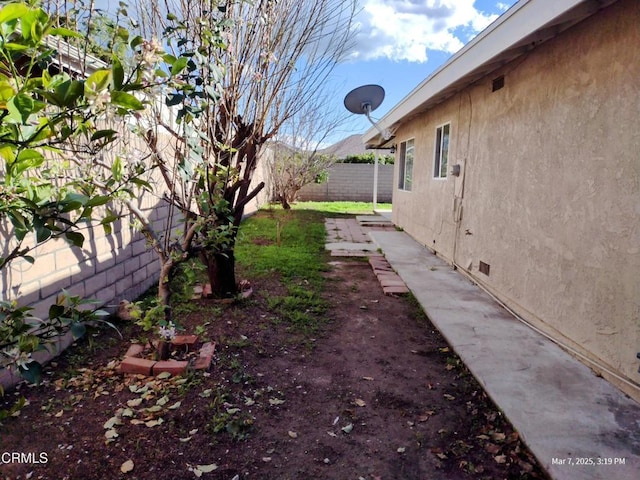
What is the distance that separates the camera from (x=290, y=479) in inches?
77.5

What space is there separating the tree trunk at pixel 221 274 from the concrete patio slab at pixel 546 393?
205 cm

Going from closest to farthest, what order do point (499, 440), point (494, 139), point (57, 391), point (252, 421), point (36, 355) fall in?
point (499, 440) → point (252, 421) → point (57, 391) → point (36, 355) → point (494, 139)

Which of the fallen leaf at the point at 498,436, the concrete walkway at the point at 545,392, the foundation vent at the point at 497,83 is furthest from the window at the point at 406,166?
the fallen leaf at the point at 498,436

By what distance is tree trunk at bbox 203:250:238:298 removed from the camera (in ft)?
13.9

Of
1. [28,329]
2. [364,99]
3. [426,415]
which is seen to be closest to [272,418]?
[426,415]

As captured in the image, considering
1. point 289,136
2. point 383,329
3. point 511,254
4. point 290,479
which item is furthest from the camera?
point 289,136

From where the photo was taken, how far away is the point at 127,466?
199 cm

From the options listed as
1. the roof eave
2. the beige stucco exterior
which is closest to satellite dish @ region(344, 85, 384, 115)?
the roof eave

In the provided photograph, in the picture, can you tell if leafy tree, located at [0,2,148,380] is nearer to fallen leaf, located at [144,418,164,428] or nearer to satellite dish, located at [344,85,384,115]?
fallen leaf, located at [144,418,164,428]

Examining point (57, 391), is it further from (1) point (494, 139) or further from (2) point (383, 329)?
(1) point (494, 139)

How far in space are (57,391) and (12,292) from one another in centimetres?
69

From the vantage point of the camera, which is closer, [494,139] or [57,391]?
[57,391]

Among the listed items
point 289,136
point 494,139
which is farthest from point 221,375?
point 289,136

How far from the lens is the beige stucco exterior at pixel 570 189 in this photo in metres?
2.68
